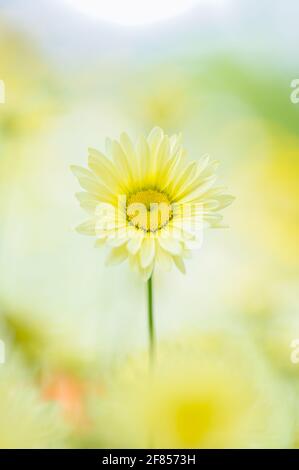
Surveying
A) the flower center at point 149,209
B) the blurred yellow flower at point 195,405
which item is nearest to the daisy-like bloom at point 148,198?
the flower center at point 149,209

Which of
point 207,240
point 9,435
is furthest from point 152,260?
point 9,435

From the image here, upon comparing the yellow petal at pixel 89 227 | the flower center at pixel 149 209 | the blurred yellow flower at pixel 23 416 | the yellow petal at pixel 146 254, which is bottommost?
the blurred yellow flower at pixel 23 416

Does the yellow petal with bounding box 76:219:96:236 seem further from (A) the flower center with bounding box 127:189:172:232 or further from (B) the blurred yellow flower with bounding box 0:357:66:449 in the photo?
(B) the blurred yellow flower with bounding box 0:357:66:449

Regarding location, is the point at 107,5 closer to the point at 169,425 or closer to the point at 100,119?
the point at 100,119

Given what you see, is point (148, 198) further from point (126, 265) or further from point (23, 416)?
point (23, 416)

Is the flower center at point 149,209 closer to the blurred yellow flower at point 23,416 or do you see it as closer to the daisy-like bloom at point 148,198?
the daisy-like bloom at point 148,198

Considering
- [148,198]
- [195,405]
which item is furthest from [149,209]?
[195,405]

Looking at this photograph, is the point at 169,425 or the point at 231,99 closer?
the point at 169,425
